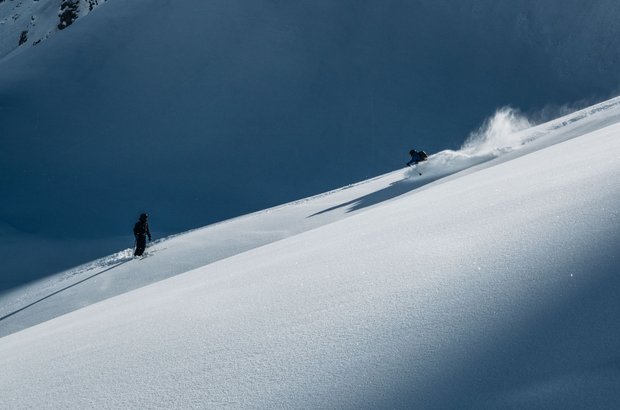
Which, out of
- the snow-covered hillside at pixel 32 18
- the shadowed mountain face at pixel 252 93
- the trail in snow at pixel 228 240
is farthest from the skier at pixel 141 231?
the snow-covered hillside at pixel 32 18

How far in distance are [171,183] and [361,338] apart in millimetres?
29606

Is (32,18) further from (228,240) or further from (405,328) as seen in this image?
(405,328)

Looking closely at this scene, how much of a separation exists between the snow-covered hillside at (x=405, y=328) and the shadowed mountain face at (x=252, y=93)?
2278cm

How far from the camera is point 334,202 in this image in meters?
18.3

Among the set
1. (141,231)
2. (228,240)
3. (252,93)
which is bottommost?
(228,240)

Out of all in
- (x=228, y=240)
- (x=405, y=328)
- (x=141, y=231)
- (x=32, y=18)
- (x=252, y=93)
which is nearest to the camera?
(x=405, y=328)

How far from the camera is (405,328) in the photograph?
3158 millimetres

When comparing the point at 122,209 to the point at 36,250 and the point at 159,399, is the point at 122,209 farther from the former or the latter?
the point at 159,399

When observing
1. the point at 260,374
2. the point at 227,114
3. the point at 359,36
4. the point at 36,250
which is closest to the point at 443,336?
the point at 260,374

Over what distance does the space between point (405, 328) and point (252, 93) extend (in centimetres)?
3676

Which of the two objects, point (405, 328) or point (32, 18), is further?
point (32, 18)

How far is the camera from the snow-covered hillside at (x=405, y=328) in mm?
2584

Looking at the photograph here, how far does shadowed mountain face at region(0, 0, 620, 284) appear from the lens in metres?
31.5

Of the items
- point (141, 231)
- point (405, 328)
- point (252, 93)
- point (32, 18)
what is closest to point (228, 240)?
point (141, 231)
